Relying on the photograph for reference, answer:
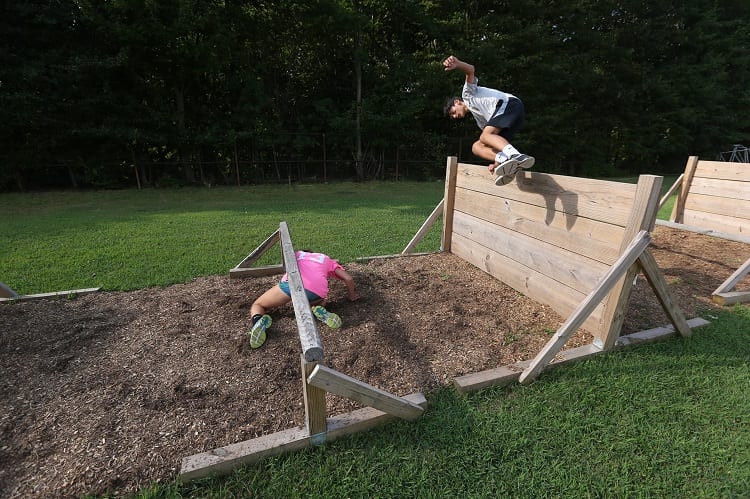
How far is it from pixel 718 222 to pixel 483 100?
5.36 metres

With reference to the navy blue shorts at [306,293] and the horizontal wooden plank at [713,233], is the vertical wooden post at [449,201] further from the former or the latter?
the horizontal wooden plank at [713,233]

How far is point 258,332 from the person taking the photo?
299 centimetres

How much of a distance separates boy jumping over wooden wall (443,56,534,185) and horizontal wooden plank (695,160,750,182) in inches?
178

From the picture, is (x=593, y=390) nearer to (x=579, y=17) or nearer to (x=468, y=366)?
(x=468, y=366)

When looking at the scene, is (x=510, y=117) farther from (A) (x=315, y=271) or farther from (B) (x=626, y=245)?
(A) (x=315, y=271)

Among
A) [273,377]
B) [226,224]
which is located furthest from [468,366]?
[226,224]

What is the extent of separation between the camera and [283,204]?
10.6 metres

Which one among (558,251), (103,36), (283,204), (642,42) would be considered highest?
(642,42)

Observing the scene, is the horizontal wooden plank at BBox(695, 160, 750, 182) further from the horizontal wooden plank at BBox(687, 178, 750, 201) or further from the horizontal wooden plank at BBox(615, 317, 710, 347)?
the horizontal wooden plank at BBox(615, 317, 710, 347)

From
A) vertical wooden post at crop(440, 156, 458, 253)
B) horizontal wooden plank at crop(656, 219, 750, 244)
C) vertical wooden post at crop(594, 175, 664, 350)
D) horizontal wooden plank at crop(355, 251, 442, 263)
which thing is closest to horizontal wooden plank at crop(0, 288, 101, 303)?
horizontal wooden plank at crop(355, 251, 442, 263)

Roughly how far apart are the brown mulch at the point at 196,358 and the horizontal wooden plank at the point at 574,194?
99cm

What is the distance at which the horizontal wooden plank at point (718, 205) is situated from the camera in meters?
5.88

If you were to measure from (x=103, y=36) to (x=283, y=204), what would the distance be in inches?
392

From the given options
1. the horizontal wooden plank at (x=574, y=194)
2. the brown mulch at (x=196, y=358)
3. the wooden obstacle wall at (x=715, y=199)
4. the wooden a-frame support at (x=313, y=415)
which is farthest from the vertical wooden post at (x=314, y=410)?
the wooden obstacle wall at (x=715, y=199)
